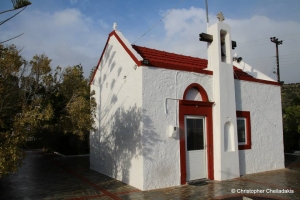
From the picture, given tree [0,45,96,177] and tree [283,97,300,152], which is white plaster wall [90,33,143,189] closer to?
tree [0,45,96,177]

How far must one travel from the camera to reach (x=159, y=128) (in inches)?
326

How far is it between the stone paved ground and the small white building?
445mm

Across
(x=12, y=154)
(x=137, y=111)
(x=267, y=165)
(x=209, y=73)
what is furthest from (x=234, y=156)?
(x=12, y=154)

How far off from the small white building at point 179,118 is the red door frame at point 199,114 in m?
0.03

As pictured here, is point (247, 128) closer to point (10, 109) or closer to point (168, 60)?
point (168, 60)

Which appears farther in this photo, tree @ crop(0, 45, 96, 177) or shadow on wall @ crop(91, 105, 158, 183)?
shadow on wall @ crop(91, 105, 158, 183)

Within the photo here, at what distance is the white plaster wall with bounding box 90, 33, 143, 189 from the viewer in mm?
8336

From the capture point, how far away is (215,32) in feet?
32.6

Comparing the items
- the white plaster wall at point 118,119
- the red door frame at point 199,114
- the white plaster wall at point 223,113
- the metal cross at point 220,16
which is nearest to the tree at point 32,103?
the white plaster wall at point 118,119

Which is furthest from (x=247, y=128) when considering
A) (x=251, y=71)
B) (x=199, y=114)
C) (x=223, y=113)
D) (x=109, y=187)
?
(x=109, y=187)

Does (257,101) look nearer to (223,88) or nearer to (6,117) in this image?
(223,88)

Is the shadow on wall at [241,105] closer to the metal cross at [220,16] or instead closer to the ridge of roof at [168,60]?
the ridge of roof at [168,60]

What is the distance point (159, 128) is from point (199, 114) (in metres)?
1.84

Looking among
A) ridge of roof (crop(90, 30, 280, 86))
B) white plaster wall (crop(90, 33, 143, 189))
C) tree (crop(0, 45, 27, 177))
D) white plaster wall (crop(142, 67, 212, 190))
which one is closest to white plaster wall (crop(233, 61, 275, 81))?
ridge of roof (crop(90, 30, 280, 86))
